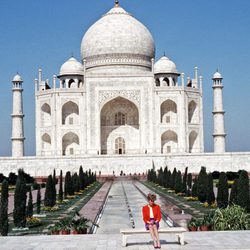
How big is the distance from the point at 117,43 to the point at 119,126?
505 centimetres

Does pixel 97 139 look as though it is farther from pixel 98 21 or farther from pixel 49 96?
pixel 98 21

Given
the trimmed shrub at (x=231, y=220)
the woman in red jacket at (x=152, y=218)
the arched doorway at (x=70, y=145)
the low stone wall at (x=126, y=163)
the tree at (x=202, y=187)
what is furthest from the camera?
the arched doorway at (x=70, y=145)

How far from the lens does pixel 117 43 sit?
33.4m

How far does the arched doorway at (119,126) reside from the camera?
32.0 metres

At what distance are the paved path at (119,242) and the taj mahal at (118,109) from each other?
22.0 m

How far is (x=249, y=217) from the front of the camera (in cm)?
848

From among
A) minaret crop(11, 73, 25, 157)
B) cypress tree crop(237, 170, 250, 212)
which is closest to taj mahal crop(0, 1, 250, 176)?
minaret crop(11, 73, 25, 157)

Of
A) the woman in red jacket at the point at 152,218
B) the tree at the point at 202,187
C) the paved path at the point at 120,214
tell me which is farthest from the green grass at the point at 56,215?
the tree at the point at 202,187

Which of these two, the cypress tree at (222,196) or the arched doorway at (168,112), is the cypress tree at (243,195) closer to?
the cypress tree at (222,196)

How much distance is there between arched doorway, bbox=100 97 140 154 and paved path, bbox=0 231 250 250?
2416 cm

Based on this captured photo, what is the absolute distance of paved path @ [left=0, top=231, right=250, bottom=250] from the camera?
6.52m

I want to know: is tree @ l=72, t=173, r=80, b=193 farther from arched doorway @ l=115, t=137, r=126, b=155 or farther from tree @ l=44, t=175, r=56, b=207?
arched doorway @ l=115, t=137, r=126, b=155

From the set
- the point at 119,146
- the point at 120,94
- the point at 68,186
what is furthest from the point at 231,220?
the point at 119,146

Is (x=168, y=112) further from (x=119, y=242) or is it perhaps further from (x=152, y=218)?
(x=152, y=218)
